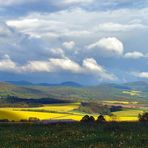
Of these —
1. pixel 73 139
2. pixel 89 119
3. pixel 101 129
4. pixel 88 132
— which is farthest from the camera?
pixel 89 119

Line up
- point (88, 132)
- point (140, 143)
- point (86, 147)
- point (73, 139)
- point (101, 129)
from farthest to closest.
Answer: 1. point (101, 129)
2. point (88, 132)
3. point (73, 139)
4. point (140, 143)
5. point (86, 147)

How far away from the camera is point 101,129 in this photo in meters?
40.8

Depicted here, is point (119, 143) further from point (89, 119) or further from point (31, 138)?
point (89, 119)

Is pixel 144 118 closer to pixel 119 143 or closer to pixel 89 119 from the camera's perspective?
pixel 89 119

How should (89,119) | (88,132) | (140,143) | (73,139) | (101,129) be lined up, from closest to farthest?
(140,143) < (73,139) < (88,132) < (101,129) < (89,119)

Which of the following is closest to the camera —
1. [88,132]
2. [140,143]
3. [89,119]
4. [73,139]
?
[140,143]

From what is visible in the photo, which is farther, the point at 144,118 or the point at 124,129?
the point at 144,118

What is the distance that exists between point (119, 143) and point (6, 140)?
29.6 feet

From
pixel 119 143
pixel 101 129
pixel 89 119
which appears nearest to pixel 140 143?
pixel 119 143

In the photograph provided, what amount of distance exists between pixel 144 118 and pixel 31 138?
33859 millimetres

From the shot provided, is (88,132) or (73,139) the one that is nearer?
(73,139)

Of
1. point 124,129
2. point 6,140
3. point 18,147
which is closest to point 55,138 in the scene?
point 6,140

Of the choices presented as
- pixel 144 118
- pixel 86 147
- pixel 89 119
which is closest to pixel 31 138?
pixel 86 147

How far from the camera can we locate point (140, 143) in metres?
29.7
